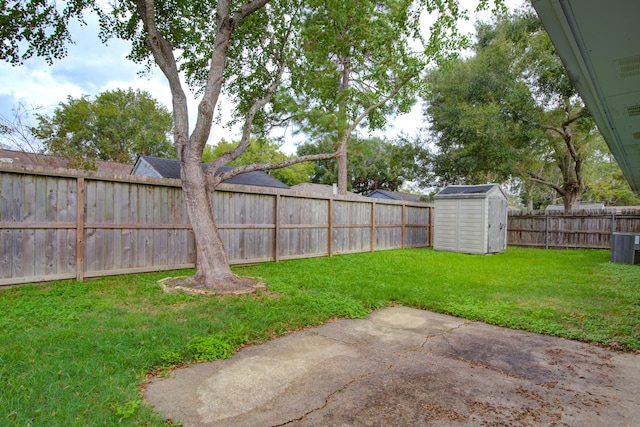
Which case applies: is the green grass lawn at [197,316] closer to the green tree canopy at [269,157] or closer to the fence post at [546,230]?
the fence post at [546,230]

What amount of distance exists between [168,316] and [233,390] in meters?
1.69

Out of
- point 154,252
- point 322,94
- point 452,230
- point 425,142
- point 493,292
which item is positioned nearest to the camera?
point 493,292

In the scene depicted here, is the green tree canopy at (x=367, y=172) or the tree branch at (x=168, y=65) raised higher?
the green tree canopy at (x=367, y=172)

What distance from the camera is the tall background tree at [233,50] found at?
204 inches

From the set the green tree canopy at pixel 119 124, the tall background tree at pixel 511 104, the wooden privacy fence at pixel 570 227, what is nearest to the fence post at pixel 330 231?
the tall background tree at pixel 511 104

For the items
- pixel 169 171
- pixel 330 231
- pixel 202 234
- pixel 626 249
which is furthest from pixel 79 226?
pixel 626 249

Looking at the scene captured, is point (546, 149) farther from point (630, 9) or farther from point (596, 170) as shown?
point (630, 9)

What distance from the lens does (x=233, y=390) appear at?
2352 millimetres

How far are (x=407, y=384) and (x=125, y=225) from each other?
4.97 metres

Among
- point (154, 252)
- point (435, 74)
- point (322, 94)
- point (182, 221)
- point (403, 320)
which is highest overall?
point (435, 74)

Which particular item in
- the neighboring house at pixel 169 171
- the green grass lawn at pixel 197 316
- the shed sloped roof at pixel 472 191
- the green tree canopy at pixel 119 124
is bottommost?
the green grass lawn at pixel 197 316

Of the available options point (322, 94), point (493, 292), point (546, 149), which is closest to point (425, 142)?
point (546, 149)

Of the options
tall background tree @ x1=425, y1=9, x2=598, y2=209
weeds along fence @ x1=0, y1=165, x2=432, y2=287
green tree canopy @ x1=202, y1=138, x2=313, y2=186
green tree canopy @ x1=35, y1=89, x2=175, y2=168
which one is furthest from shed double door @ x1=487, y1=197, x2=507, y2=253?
green tree canopy @ x1=35, y1=89, x2=175, y2=168

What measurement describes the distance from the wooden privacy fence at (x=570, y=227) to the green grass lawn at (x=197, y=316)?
5.32 meters
